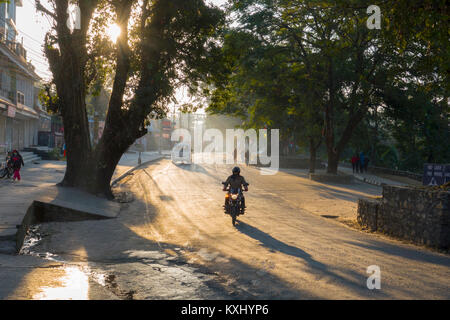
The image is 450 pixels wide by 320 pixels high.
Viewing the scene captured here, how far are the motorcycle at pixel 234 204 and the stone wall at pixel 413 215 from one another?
346 cm

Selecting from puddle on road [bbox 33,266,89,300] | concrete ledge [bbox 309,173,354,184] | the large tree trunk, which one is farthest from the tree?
the large tree trunk

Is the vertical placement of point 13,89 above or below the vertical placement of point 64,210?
above

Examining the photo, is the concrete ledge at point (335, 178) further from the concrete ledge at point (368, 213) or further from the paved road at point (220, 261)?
the concrete ledge at point (368, 213)

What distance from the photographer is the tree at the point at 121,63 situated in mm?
15898

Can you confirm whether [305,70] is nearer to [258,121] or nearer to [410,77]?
[258,121]

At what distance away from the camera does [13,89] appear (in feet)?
111

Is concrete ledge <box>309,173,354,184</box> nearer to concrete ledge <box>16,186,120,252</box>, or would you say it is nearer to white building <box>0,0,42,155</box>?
concrete ledge <box>16,186,120,252</box>

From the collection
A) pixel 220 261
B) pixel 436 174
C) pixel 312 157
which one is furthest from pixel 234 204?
pixel 312 157

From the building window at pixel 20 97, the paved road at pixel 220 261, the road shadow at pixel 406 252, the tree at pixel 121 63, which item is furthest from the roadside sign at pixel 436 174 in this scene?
the building window at pixel 20 97

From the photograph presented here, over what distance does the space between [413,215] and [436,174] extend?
5.69 m

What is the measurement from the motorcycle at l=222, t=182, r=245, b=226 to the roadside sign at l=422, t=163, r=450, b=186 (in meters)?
6.85

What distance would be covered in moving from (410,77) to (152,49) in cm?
1538

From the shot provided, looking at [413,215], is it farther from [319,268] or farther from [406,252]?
[319,268]

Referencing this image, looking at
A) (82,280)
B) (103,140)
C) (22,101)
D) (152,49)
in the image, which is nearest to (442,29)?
(82,280)
